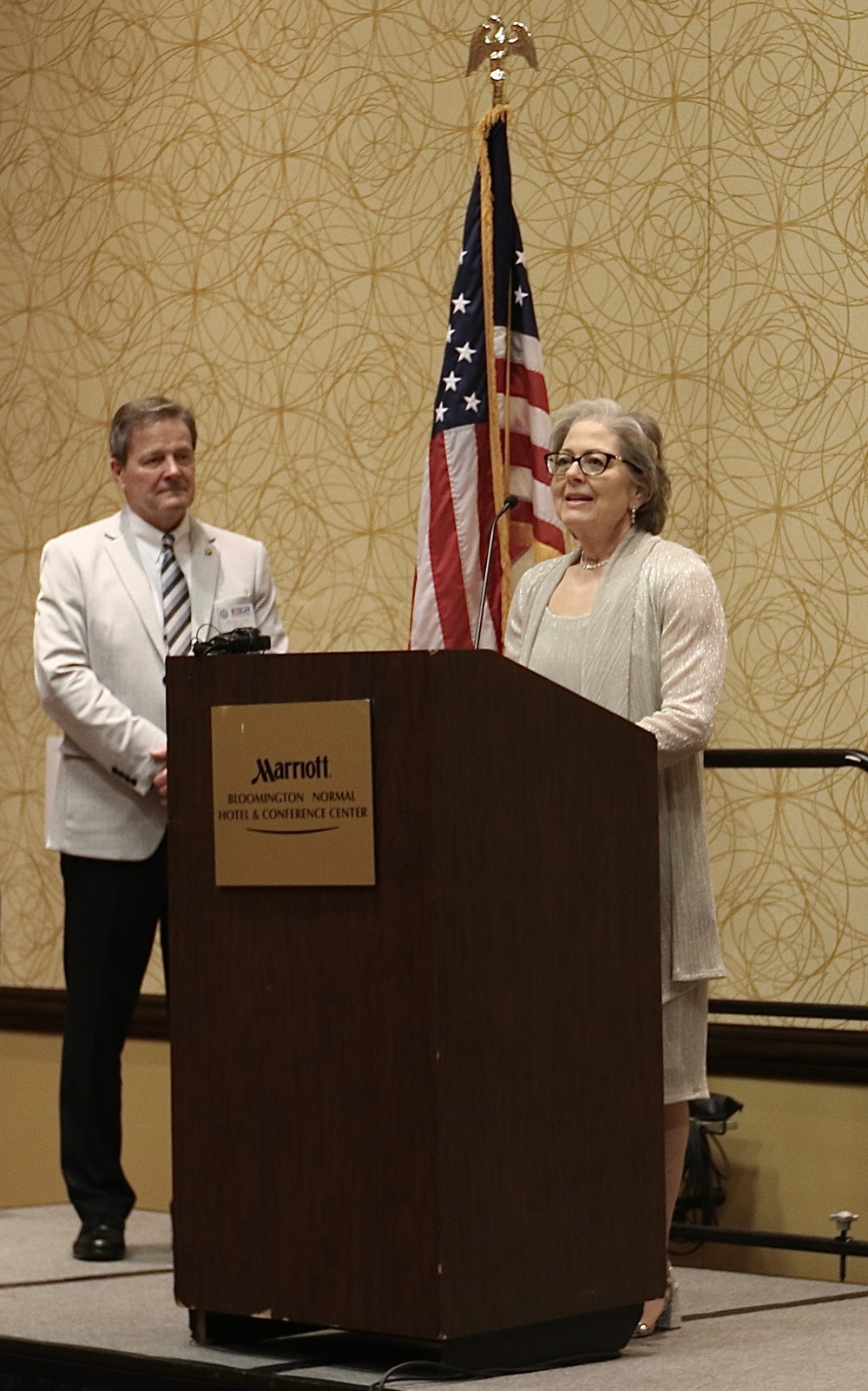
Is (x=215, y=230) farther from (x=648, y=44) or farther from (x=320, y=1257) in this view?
(x=320, y=1257)

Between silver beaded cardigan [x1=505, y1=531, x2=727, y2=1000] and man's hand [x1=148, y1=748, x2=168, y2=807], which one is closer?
silver beaded cardigan [x1=505, y1=531, x2=727, y2=1000]

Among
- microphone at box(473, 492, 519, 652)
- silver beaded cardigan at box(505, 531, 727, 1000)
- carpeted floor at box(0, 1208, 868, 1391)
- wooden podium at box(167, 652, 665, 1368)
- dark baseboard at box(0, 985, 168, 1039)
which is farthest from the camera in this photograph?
dark baseboard at box(0, 985, 168, 1039)

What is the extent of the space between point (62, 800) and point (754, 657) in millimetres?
1385

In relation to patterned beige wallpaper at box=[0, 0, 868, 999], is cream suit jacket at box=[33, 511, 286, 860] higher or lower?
lower

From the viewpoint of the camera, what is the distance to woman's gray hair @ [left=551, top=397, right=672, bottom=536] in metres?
2.98

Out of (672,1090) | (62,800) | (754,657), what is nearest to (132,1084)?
(62,800)

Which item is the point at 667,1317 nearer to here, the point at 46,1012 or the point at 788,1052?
the point at 788,1052

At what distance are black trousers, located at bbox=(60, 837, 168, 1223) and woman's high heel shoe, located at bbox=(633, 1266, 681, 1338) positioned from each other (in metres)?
1.19

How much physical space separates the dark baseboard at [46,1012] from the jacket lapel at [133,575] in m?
1.29

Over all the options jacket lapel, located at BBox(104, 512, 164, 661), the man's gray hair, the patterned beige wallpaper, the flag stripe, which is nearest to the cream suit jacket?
jacket lapel, located at BBox(104, 512, 164, 661)

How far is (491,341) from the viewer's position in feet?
12.8

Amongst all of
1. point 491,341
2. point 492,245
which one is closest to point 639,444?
point 491,341

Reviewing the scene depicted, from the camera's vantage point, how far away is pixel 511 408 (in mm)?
3914

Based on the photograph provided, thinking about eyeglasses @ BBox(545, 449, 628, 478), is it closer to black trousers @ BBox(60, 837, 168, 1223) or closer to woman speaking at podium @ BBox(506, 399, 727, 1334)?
woman speaking at podium @ BBox(506, 399, 727, 1334)
